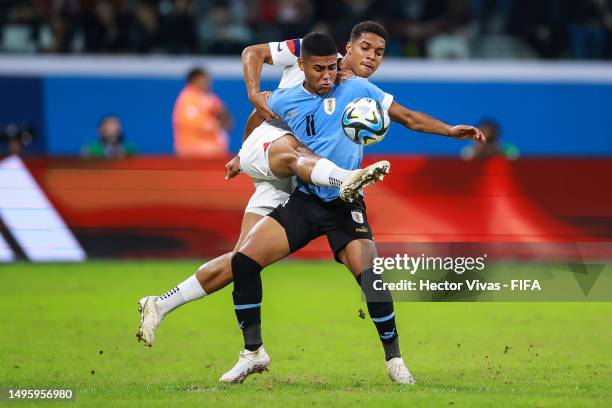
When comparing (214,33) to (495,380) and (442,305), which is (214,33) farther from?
(495,380)

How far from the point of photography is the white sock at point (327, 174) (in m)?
7.02

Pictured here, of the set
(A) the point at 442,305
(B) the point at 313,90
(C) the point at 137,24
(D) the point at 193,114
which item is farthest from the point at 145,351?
(C) the point at 137,24

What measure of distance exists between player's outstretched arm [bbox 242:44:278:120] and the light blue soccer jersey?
0.11 metres

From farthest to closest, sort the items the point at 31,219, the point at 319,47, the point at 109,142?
the point at 109,142, the point at 31,219, the point at 319,47

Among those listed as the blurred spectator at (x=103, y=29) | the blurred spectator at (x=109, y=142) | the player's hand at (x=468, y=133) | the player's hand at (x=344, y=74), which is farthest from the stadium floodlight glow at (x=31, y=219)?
the player's hand at (x=468, y=133)

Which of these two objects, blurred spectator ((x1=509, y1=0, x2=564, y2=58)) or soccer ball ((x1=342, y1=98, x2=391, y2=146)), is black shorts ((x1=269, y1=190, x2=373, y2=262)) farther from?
blurred spectator ((x1=509, y1=0, x2=564, y2=58))

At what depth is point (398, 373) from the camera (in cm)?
742

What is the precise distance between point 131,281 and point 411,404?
6.82m

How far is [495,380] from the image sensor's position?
7.64 meters

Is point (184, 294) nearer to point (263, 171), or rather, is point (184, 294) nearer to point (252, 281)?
point (252, 281)

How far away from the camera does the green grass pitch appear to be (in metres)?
7.01

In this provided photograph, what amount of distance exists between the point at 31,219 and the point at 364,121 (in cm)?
779

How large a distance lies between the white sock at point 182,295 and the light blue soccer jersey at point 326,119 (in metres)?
0.95

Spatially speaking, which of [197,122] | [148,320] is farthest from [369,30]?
[197,122]
